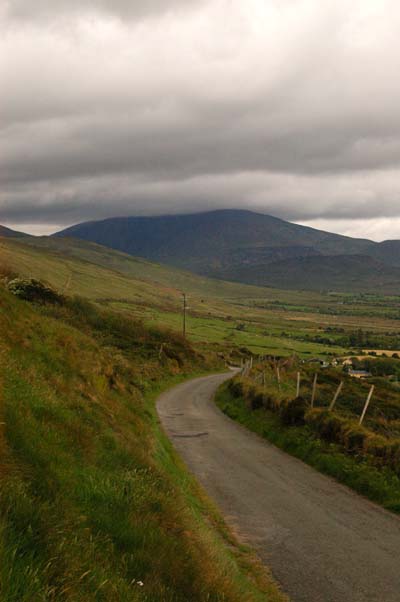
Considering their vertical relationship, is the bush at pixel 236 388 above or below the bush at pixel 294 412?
below

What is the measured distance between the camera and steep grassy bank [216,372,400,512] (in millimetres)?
16406

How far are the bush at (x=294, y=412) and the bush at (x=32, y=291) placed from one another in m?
19.8

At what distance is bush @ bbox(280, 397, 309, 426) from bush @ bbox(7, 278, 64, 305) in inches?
778

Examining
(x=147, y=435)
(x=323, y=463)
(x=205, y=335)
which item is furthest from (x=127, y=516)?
(x=205, y=335)

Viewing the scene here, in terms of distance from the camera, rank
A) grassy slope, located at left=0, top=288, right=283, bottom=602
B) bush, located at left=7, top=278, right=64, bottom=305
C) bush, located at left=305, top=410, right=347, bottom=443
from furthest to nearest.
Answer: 1. bush, located at left=7, top=278, right=64, bottom=305
2. bush, located at left=305, top=410, right=347, bottom=443
3. grassy slope, located at left=0, top=288, right=283, bottom=602

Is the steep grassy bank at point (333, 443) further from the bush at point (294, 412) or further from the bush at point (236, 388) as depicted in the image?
the bush at point (236, 388)

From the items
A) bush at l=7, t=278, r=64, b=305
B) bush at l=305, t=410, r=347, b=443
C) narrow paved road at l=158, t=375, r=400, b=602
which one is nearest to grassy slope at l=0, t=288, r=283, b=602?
narrow paved road at l=158, t=375, r=400, b=602

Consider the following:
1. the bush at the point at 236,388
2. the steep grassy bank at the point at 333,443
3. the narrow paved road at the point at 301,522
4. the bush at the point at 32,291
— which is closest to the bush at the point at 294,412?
the steep grassy bank at the point at 333,443

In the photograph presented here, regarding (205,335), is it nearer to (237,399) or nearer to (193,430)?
(237,399)

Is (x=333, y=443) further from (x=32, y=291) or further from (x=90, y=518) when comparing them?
(x=32, y=291)

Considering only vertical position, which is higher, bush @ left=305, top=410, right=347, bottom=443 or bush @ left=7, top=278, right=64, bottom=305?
bush @ left=7, top=278, right=64, bottom=305

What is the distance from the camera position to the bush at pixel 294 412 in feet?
80.6

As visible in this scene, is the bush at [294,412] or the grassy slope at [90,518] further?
the bush at [294,412]

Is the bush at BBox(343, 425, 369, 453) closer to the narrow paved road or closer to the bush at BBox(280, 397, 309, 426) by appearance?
the narrow paved road
